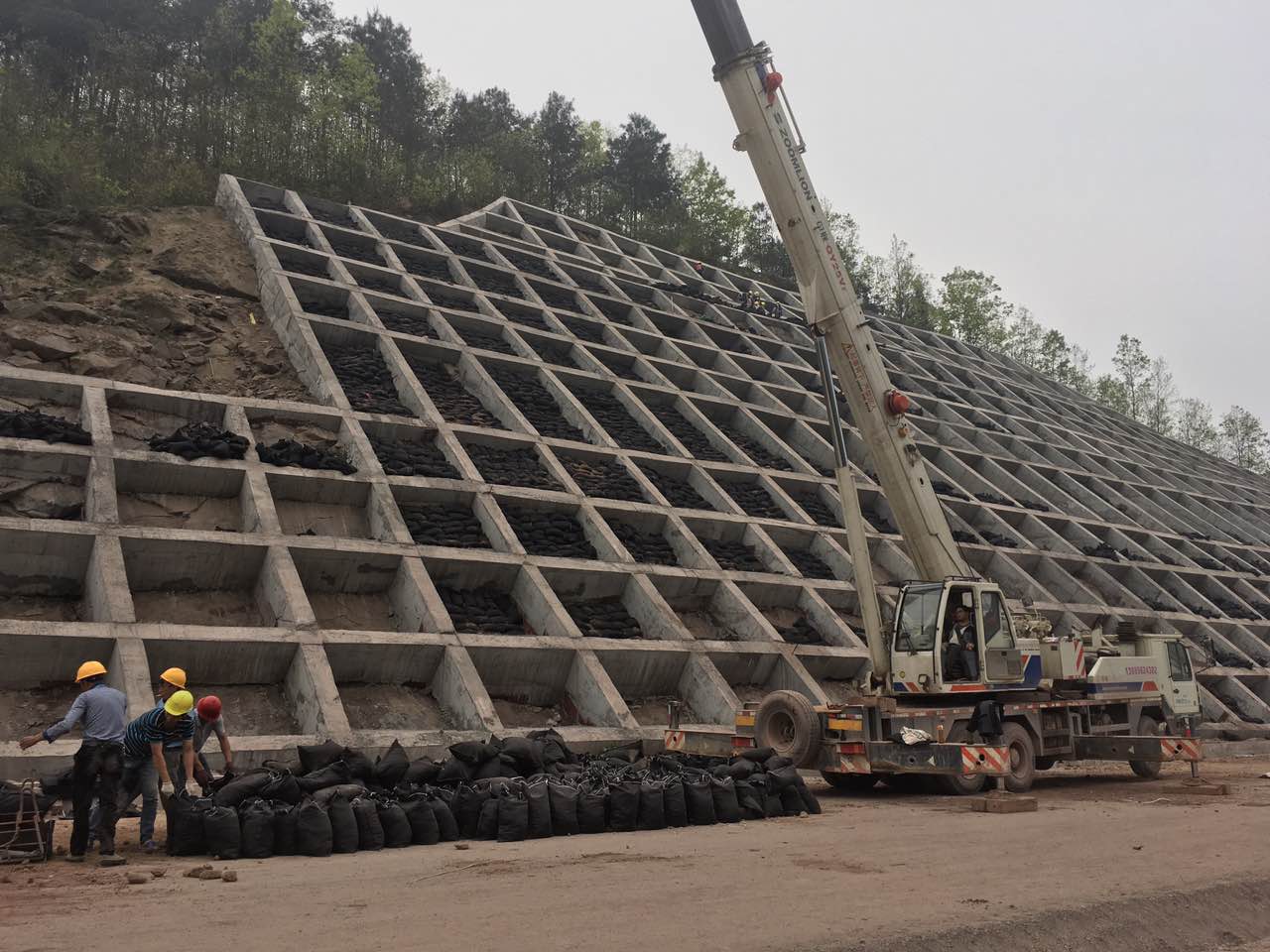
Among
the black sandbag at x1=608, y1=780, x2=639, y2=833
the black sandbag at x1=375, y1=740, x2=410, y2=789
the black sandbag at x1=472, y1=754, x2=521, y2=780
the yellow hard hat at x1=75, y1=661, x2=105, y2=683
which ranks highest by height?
the yellow hard hat at x1=75, y1=661, x2=105, y2=683

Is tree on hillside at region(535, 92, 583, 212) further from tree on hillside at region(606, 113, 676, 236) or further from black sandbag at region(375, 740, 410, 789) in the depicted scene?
black sandbag at region(375, 740, 410, 789)

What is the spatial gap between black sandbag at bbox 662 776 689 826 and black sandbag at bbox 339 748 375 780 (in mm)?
3076

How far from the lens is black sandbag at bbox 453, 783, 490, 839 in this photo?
29.9ft

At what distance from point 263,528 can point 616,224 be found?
43974 mm

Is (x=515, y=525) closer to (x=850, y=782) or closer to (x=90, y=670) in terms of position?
(x=850, y=782)

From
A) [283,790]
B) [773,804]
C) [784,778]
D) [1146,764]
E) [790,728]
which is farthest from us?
[1146,764]

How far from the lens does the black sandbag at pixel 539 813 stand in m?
9.04

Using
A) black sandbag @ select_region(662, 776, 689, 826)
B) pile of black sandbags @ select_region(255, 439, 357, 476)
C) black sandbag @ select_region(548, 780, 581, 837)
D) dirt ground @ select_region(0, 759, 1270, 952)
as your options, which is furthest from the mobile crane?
pile of black sandbags @ select_region(255, 439, 357, 476)

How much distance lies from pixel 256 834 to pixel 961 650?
9.23 metres

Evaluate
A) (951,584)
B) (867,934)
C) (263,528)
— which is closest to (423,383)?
(263,528)

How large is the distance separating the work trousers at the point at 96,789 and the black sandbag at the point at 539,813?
11.8ft

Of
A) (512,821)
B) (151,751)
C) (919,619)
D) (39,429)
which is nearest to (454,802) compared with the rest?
(512,821)

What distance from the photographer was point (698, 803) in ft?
33.1

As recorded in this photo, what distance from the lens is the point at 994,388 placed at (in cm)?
4169
